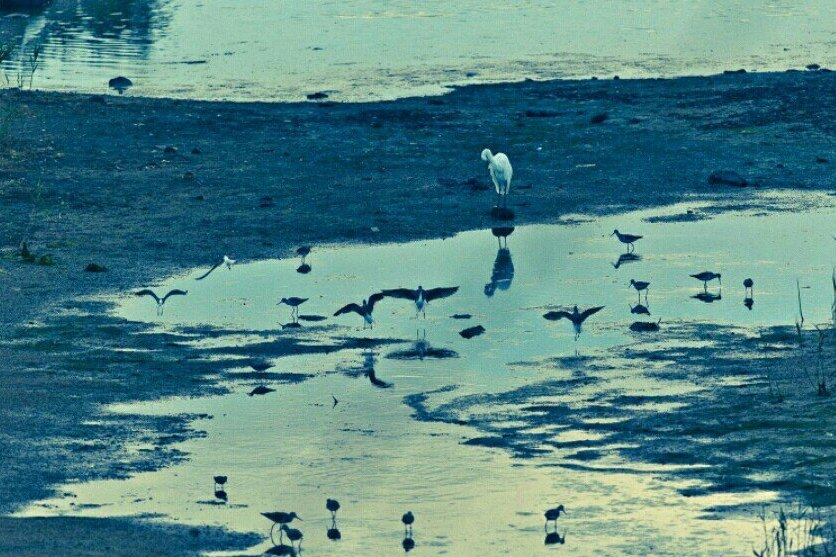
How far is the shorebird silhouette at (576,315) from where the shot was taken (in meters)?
13.2

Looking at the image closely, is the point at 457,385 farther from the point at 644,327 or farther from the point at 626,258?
the point at 626,258

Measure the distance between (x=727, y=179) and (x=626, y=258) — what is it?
4027 mm

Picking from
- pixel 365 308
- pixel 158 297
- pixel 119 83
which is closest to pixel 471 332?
pixel 365 308

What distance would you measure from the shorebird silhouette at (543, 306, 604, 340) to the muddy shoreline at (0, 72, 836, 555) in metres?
3.03

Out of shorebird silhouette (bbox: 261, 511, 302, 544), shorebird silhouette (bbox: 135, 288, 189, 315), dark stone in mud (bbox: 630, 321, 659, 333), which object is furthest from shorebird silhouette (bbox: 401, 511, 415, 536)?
shorebird silhouette (bbox: 135, 288, 189, 315)

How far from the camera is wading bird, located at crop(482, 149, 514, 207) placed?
18609mm

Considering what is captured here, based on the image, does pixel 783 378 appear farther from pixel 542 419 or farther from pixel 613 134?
pixel 613 134

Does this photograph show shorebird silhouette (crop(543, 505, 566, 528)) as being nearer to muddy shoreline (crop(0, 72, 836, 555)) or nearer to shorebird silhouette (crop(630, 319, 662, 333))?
muddy shoreline (crop(0, 72, 836, 555))

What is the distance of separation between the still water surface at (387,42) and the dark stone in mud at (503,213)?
861 centimetres

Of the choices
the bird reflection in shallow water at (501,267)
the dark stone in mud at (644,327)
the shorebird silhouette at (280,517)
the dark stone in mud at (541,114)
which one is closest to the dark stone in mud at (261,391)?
the shorebird silhouette at (280,517)

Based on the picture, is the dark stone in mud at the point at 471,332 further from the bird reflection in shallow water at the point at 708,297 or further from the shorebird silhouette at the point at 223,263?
the shorebird silhouette at the point at 223,263

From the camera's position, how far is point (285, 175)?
20219 mm

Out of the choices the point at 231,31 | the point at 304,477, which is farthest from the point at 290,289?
the point at 231,31

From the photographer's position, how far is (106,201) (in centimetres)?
1891
